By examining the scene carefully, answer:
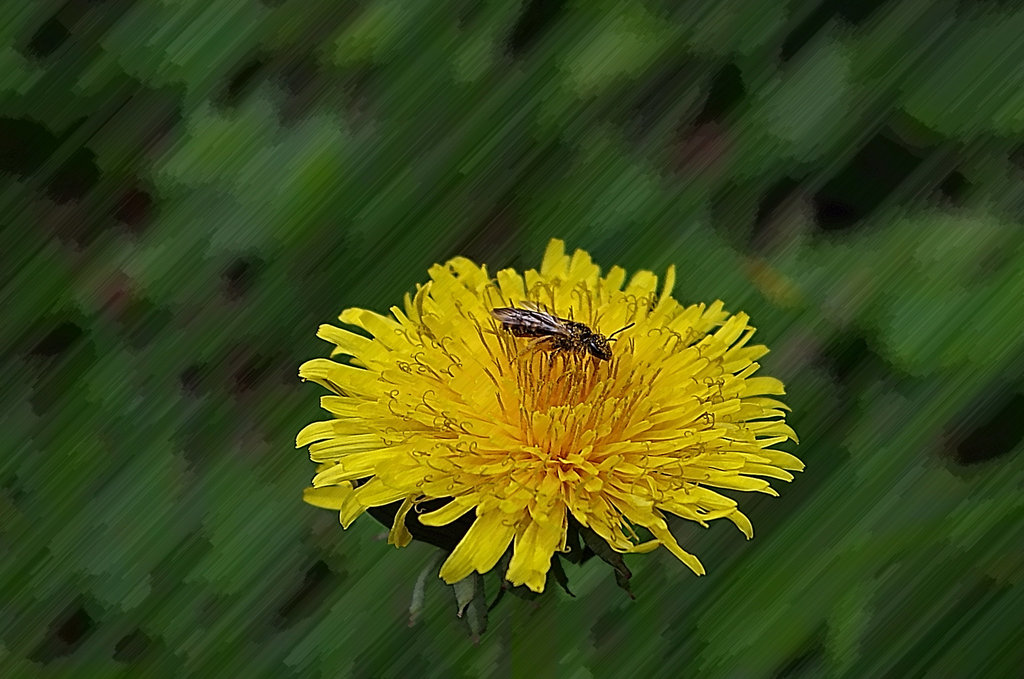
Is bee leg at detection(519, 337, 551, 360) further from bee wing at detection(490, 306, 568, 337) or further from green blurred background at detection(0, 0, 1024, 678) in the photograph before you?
green blurred background at detection(0, 0, 1024, 678)

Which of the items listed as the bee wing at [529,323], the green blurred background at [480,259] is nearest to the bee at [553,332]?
the bee wing at [529,323]

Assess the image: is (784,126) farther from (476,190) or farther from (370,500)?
(370,500)

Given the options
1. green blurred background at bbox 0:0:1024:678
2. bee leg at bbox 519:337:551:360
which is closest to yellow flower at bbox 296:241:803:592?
bee leg at bbox 519:337:551:360

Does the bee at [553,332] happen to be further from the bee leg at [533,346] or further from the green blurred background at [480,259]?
the green blurred background at [480,259]

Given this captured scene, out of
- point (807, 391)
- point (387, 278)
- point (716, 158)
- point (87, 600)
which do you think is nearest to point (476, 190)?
point (387, 278)

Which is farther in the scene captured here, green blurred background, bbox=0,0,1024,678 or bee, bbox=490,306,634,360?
green blurred background, bbox=0,0,1024,678

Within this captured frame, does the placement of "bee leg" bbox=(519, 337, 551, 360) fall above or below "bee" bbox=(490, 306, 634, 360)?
below

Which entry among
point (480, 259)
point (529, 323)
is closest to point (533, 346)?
point (529, 323)

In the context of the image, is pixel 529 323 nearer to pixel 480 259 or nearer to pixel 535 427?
pixel 535 427

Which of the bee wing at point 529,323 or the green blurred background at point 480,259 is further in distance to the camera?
the green blurred background at point 480,259
